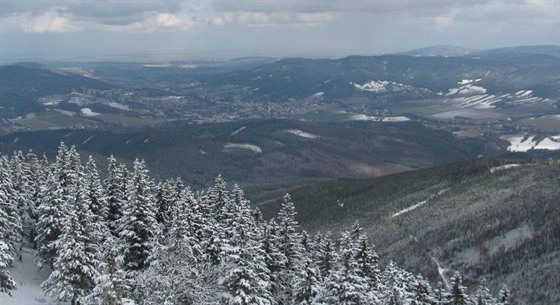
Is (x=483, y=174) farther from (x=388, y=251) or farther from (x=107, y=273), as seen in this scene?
(x=107, y=273)

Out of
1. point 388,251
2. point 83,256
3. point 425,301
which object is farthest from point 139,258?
point 388,251

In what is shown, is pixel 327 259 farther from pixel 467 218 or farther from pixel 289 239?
pixel 467 218

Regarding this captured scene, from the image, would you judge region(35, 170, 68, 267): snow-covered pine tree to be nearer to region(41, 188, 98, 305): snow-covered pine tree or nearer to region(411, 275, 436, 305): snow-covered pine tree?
region(41, 188, 98, 305): snow-covered pine tree

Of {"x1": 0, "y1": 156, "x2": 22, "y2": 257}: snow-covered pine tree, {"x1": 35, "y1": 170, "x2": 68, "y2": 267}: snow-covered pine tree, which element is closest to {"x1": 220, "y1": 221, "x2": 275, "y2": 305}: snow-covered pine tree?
{"x1": 35, "y1": 170, "x2": 68, "y2": 267}: snow-covered pine tree

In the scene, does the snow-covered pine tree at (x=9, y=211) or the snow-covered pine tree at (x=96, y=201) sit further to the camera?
the snow-covered pine tree at (x=9, y=211)

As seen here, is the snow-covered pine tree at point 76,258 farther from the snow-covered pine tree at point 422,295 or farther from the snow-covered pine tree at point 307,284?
the snow-covered pine tree at point 422,295

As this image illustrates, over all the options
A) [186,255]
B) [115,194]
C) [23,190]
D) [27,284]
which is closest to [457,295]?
[186,255]

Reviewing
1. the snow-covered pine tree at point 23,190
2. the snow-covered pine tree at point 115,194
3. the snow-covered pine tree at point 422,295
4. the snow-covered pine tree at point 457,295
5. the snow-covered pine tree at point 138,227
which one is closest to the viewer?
the snow-covered pine tree at point 138,227

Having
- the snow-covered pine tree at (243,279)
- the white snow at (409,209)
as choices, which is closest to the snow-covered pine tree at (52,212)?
the snow-covered pine tree at (243,279)
